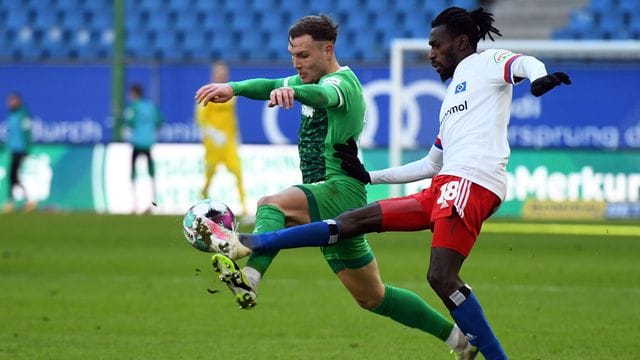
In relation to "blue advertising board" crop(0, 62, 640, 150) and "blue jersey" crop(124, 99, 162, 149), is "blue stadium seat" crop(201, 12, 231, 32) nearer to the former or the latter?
"blue advertising board" crop(0, 62, 640, 150)

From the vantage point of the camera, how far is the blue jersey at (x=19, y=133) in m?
22.5

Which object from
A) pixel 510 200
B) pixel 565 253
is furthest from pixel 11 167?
pixel 565 253

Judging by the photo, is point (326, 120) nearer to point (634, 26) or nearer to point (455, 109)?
point (455, 109)

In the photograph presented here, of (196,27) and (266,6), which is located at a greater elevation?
(266,6)

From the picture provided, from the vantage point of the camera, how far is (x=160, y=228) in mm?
19578

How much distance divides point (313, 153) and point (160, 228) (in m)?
12.1

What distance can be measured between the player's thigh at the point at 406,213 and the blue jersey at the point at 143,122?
15.5 meters

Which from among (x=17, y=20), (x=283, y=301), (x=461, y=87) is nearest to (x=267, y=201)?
(x=461, y=87)

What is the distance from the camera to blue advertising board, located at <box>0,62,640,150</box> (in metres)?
21.5

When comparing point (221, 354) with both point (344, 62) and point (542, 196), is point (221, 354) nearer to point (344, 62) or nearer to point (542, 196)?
point (542, 196)

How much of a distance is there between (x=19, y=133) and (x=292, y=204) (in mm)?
15932

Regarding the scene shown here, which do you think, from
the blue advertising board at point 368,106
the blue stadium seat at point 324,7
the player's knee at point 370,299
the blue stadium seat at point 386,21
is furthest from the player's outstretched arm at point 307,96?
the blue stadium seat at point 324,7

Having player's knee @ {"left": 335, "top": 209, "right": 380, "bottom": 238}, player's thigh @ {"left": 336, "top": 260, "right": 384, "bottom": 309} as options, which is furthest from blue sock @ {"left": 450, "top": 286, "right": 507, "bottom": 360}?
player's thigh @ {"left": 336, "top": 260, "right": 384, "bottom": 309}

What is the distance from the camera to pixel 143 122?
2253 centimetres
